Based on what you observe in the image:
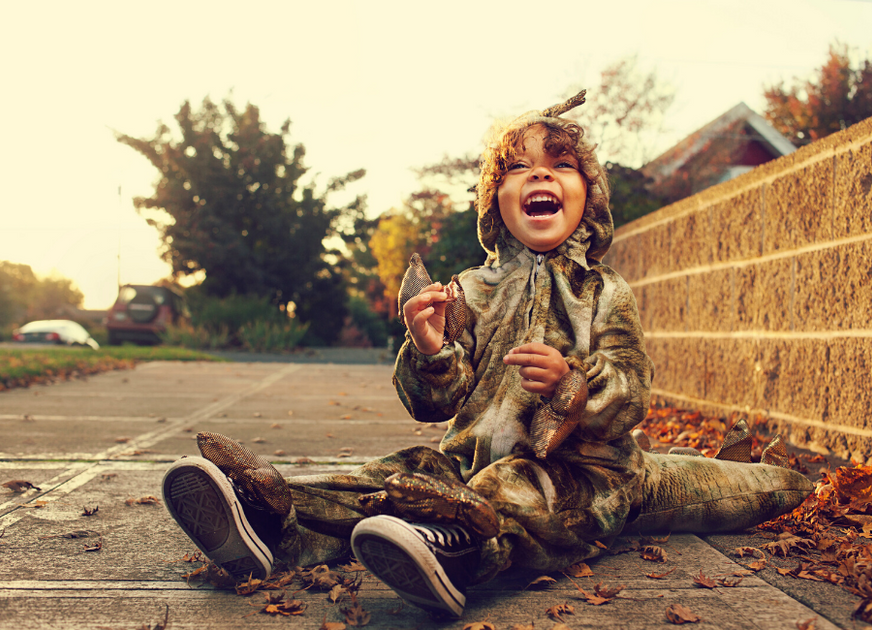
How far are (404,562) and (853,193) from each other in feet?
10.9

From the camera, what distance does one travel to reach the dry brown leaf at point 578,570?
2.04m

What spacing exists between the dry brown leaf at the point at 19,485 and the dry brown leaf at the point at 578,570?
2416 millimetres

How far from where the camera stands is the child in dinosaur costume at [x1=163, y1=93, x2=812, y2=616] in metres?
1.69

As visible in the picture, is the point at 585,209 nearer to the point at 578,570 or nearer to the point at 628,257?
the point at 578,570

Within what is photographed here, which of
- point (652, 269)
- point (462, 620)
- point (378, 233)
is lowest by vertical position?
point (462, 620)

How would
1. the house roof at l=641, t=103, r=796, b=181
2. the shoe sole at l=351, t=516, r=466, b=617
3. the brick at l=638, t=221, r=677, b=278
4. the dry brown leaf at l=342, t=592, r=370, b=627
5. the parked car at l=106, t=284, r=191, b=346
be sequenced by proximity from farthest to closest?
the parked car at l=106, t=284, r=191, b=346 < the house roof at l=641, t=103, r=796, b=181 < the brick at l=638, t=221, r=677, b=278 < the dry brown leaf at l=342, t=592, r=370, b=627 < the shoe sole at l=351, t=516, r=466, b=617

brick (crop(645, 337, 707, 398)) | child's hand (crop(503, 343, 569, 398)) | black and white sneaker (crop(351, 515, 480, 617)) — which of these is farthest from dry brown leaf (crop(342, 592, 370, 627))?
brick (crop(645, 337, 707, 398))

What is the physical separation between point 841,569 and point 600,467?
766mm

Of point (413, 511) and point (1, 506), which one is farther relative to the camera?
point (1, 506)

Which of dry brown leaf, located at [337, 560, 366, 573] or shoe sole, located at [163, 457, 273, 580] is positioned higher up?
shoe sole, located at [163, 457, 273, 580]

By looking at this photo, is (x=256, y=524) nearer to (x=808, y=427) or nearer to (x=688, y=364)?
(x=808, y=427)

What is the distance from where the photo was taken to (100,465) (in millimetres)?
3512

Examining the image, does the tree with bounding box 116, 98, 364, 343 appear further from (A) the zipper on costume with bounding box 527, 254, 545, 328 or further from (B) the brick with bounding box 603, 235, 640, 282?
(A) the zipper on costume with bounding box 527, 254, 545, 328

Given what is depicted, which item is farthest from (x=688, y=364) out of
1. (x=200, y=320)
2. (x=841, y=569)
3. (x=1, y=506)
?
(x=200, y=320)
